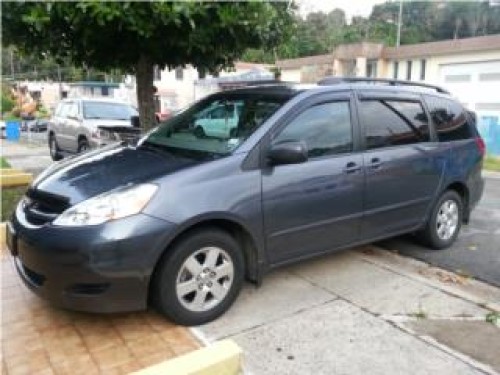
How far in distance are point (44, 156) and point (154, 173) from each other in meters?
13.9

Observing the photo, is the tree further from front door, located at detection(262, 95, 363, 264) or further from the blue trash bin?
the blue trash bin

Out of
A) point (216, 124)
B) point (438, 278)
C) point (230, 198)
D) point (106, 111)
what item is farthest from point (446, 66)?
point (230, 198)

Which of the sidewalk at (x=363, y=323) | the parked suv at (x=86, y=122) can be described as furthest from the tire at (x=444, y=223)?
the parked suv at (x=86, y=122)

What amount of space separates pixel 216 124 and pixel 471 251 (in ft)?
10.5

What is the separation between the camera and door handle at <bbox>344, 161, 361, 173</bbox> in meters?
4.57

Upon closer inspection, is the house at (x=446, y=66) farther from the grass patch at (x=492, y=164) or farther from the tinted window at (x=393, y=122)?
the tinted window at (x=393, y=122)

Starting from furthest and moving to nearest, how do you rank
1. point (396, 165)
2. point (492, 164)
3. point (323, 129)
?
1. point (492, 164)
2. point (396, 165)
3. point (323, 129)

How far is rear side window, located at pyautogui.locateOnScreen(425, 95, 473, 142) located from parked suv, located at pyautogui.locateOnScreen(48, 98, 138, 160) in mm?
6790

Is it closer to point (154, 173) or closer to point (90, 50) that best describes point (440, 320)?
point (154, 173)

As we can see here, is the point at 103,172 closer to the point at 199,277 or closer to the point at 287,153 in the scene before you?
the point at 199,277

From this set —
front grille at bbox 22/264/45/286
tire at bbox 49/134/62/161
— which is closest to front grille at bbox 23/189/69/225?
front grille at bbox 22/264/45/286

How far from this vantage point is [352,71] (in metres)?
26.0

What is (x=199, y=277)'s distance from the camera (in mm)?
3754

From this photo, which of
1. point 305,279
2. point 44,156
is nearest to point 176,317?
point 305,279
